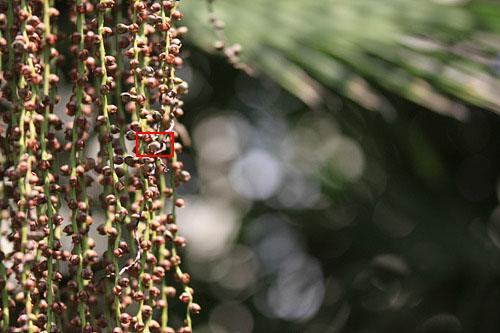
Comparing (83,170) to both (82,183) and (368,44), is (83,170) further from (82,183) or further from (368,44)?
(368,44)

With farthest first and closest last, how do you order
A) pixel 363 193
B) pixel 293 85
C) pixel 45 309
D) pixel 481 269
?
pixel 363 193 < pixel 481 269 < pixel 293 85 < pixel 45 309

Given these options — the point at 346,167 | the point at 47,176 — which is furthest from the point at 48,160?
the point at 346,167

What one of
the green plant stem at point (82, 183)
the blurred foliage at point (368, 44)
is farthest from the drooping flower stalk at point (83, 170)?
the blurred foliage at point (368, 44)

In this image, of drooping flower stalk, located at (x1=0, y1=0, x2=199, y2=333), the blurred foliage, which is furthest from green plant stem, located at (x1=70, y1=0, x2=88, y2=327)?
the blurred foliage

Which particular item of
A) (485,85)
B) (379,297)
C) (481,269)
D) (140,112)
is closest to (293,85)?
(485,85)

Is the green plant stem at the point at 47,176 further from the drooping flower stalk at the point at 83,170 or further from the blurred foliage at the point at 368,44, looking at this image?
the blurred foliage at the point at 368,44

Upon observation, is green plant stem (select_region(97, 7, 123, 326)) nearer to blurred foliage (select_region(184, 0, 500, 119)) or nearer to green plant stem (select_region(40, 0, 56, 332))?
green plant stem (select_region(40, 0, 56, 332))

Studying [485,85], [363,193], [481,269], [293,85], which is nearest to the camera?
[485,85]

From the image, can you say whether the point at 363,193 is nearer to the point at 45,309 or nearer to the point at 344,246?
the point at 344,246
